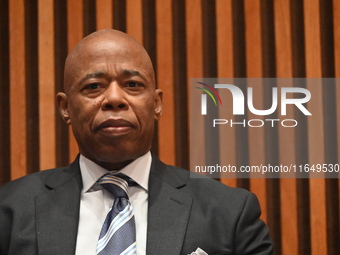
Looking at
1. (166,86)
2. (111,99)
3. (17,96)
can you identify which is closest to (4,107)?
(17,96)

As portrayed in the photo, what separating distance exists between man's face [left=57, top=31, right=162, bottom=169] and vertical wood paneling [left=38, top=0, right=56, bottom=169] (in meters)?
0.68

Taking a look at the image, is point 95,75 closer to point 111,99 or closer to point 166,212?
point 111,99

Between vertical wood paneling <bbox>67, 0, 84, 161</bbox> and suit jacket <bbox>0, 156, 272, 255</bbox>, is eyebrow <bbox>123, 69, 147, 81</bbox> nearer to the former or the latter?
suit jacket <bbox>0, 156, 272, 255</bbox>

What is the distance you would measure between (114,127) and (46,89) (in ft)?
2.81

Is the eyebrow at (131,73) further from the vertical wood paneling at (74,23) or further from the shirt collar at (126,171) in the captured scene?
the vertical wood paneling at (74,23)

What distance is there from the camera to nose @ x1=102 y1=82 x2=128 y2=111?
5.15 feet

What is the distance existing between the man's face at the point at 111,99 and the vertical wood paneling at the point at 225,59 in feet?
2.21

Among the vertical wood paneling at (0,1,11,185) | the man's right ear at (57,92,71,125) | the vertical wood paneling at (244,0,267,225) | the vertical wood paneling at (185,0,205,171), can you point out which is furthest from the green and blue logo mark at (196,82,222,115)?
the vertical wood paneling at (0,1,11,185)

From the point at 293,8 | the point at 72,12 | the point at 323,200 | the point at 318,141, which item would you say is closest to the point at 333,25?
the point at 293,8

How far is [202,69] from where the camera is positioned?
230 centimetres

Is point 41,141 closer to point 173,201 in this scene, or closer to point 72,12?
point 72,12

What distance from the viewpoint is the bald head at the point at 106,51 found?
1.63m

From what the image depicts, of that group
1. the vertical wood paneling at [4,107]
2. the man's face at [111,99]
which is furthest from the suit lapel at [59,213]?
the vertical wood paneling at [4,107]

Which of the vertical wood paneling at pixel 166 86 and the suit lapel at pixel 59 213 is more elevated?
the vertical wood paneling at pixel 166 86
